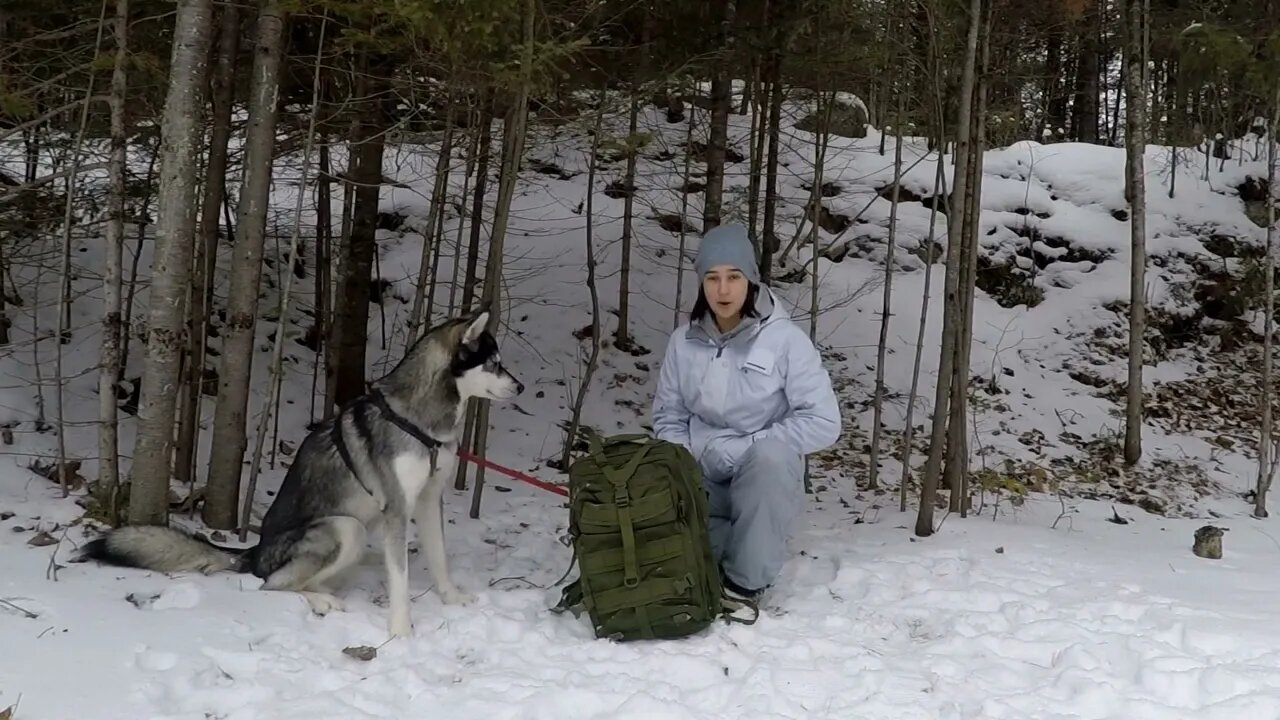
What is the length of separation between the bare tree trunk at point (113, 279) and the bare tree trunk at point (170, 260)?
1.54ft

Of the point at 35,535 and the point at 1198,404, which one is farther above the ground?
the point at 1198,404

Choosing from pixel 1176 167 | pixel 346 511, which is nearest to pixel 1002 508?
pixel 346 511

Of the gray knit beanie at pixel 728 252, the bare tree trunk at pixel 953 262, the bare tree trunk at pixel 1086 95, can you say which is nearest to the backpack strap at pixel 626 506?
the gray knit beanie at pixel 728 252

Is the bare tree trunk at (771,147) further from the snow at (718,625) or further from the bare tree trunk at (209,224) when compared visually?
the bare tree trunk at (209,224)

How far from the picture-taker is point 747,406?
4082 mm

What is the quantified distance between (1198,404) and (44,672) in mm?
11119

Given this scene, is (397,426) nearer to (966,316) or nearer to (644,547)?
(644,547)

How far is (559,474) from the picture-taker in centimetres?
732

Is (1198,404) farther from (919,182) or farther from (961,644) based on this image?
(961,644)

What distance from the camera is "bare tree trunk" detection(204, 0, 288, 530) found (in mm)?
4566

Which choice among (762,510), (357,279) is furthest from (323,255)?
(762,510)

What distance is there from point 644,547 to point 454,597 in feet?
3.48

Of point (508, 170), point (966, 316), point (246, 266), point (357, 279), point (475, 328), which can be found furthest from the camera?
point (357, 279)

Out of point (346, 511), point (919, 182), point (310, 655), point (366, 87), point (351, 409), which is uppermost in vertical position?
point (919, 182)
